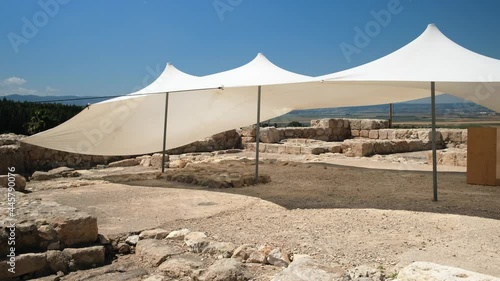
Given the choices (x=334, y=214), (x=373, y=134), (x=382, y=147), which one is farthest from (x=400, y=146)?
(x=334, y=214)

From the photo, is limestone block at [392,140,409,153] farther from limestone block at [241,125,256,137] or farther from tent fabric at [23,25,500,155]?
tent fabric at [23,25,500,155]

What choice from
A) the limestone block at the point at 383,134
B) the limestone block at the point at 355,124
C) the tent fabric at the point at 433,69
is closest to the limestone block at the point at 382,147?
the limestone block at the point at 383,134

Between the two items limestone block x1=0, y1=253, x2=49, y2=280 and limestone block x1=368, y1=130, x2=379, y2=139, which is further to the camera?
limestone block x1=368, y1=130, x2=379, y2=139

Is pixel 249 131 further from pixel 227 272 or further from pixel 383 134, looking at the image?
pixel 227 272

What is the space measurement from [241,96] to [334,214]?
14.1 ft

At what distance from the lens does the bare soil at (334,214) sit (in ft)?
13.4

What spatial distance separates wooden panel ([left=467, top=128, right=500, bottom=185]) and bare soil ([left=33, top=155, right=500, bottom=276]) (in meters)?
0.30

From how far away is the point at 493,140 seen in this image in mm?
7957

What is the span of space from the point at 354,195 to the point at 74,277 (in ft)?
16.0

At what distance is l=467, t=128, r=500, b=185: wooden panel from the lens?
8.05 m

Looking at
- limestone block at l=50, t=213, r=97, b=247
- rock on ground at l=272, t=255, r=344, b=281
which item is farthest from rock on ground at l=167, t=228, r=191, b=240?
rock on ground at l=272, t=255, r=344, b=281

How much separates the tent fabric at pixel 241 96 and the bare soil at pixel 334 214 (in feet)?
4.57

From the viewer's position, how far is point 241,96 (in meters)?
9.19

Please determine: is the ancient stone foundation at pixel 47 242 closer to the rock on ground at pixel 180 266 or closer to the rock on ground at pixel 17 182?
the rock on ground at pixel 180 266
